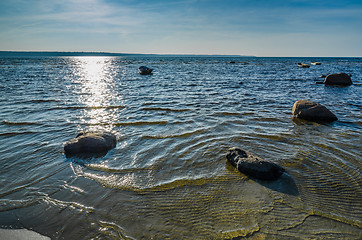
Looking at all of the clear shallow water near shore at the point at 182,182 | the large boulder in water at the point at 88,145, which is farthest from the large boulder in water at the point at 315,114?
the large boulder in water at the point at 88,145

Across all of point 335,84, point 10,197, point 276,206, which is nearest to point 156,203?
point 276,206

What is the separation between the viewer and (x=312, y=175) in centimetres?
433

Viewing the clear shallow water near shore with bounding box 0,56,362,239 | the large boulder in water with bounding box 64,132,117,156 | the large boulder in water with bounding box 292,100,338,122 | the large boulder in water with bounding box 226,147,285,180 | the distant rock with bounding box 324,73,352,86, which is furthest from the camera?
the distant rock with bounding box 324,73,352,86

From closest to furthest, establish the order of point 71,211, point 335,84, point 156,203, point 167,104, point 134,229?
point 134,229 < point 71,211 < point 156,203 < point 167,104 < point 335,84

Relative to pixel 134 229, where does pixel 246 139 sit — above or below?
above

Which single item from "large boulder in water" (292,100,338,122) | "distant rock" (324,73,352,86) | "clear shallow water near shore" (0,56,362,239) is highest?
"distant rock" (324,73,352,86)

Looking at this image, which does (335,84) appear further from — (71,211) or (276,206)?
(71,211)

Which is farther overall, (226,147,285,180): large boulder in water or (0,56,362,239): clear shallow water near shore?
(226,147,285,180): large boulder in water

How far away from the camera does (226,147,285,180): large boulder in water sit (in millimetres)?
4227

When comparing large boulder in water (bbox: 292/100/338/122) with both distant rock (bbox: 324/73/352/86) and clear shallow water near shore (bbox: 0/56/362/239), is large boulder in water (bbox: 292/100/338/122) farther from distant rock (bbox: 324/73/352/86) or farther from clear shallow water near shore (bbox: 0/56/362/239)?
distant rock (bbox: 324/73/352/86)

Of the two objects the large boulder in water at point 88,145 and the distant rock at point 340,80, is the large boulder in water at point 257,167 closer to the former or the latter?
the large boulder in water at point 88,145

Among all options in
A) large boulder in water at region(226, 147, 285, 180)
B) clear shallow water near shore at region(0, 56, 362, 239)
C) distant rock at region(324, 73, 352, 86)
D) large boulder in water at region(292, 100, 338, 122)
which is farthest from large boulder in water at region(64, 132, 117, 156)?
distant rock at region(324, 73, 352, 86)

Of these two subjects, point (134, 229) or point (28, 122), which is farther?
point (28, 122)

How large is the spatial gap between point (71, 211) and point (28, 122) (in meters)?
6.49
